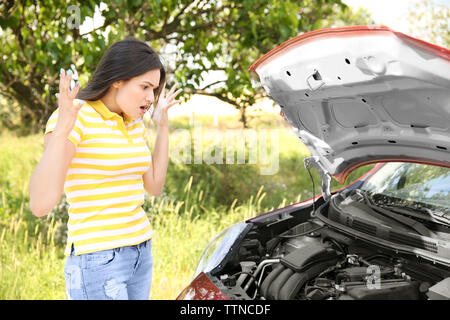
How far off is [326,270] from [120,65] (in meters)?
1.30

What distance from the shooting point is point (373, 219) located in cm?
218

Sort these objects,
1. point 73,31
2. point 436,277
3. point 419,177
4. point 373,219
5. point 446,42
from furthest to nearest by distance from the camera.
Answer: point 446,42
point 73,31
point 419,177
point 373,219
point 436,277

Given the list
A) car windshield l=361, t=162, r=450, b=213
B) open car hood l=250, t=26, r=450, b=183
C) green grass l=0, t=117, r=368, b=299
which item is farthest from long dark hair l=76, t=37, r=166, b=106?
green grass l=0, t=117, r=368, b=299

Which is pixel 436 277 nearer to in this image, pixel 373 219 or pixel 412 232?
pixel 412 232

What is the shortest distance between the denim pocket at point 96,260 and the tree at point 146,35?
8.00 ft

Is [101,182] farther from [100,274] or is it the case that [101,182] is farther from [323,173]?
[323,173]

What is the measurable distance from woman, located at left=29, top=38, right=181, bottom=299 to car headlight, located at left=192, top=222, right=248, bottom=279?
1.24ft

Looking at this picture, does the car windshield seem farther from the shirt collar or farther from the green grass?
the green grass

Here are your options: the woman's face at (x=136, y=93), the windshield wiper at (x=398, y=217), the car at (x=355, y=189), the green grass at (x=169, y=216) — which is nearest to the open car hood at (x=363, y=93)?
the car at (x=355, y=189)

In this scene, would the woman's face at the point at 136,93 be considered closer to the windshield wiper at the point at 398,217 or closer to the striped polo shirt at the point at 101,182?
the striped polo shirt at the point at 101,182

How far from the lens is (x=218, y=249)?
7.57 feet

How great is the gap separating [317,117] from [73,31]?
3.25 metres

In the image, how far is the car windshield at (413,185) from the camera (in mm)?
2234
